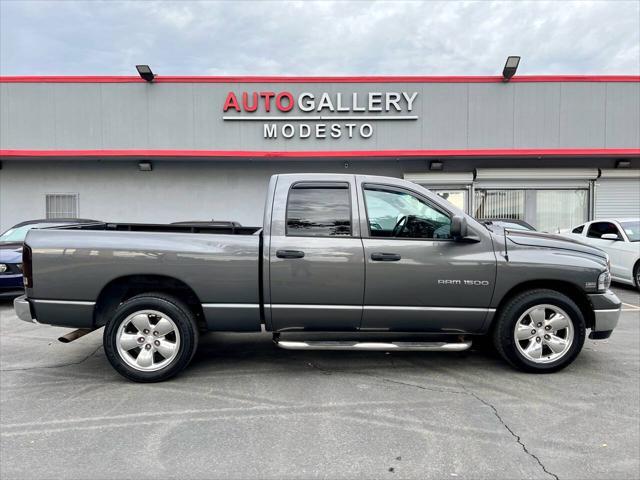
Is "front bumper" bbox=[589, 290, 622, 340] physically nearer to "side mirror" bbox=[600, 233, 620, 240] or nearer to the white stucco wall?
"side mirror" bbox=[600, 233, 620, 240]

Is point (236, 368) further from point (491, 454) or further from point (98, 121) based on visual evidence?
point (98, 121)

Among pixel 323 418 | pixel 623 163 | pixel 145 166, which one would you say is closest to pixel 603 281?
pixel 323 418

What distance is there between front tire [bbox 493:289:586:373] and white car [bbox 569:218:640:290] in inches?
247

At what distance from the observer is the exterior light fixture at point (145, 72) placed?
12512 mm

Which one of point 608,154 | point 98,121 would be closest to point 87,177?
point 98,121

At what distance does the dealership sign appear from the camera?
13.2 m

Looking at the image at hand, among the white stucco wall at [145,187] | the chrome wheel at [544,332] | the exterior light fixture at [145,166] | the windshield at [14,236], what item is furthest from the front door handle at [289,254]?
the exterior light fixture at [145,166]

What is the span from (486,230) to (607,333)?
164 cm

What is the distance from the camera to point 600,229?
1040 centimetres

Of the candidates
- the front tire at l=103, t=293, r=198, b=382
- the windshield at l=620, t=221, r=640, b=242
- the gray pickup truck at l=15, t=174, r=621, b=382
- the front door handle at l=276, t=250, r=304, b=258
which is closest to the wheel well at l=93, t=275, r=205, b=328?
the gray pickup truck at l=15, t=174, r=621, b=382

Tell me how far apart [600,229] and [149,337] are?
10422 millimetres

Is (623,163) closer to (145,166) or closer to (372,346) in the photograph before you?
(372,346)

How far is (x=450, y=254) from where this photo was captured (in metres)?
4.25

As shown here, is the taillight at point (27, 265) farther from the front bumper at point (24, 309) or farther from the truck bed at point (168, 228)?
the truck bed at point (168, 228)
